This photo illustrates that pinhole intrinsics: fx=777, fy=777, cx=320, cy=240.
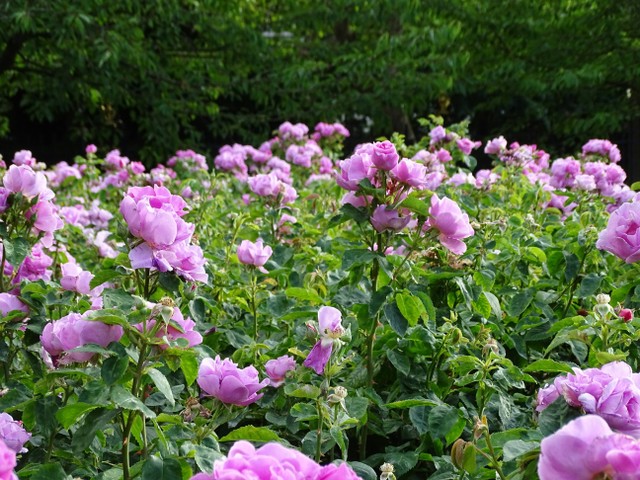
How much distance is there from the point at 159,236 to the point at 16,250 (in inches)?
20.4

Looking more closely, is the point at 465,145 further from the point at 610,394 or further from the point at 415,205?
the point at 610,394

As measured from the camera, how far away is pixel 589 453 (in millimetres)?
634

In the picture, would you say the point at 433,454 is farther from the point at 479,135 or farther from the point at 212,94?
the point at 479,135

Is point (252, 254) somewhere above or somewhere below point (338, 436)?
below

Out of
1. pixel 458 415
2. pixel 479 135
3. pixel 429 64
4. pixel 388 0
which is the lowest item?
pixel 479 135

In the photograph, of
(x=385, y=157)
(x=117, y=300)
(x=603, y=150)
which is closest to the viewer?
(x=117, y=300)

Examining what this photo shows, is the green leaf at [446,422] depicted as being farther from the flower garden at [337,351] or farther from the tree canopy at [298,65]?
the tree canopy at [298,65]

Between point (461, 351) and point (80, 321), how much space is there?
834mm

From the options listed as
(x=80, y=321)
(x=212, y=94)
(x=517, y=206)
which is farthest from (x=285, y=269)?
(x=212, y=94)

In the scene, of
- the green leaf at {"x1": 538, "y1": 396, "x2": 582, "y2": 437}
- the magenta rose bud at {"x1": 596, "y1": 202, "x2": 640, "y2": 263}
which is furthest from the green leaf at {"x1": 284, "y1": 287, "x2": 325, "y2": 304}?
the green leaf at {"x1": 538, "y1": 396, "x2": 582, "y2": 437}

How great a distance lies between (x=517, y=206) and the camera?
119 inches

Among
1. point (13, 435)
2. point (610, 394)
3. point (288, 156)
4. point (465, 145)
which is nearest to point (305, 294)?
point (13, 435)

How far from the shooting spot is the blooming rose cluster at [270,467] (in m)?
0.60

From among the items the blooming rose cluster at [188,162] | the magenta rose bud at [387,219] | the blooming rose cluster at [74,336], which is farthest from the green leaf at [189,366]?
the blooming rose cluster at [188,162]
